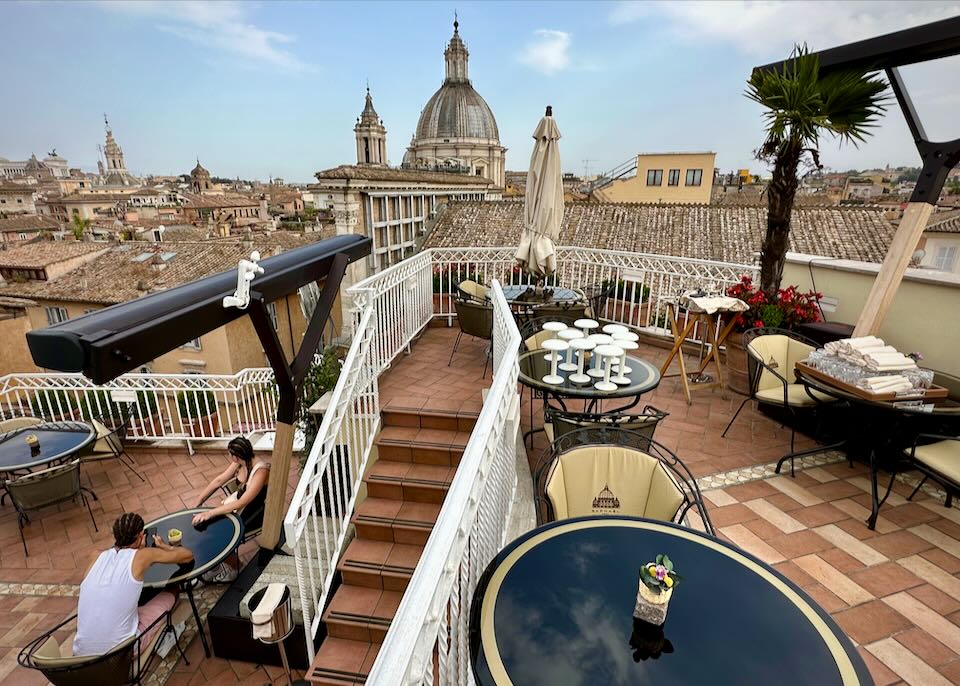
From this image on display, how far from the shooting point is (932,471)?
8.15 ft

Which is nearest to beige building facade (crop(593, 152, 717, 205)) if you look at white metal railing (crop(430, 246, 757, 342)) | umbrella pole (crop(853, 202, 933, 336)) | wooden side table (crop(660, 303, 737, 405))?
white metal railing (crop(430, 246, 757, 342))

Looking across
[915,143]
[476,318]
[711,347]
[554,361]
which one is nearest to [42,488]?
[476,318]

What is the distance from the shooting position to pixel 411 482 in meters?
3.42

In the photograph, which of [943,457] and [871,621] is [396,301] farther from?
[943,457]

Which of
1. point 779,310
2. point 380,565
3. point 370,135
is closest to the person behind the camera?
point 380,565

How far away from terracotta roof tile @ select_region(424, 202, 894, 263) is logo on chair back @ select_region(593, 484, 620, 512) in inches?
577

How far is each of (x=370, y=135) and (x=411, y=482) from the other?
50.7m

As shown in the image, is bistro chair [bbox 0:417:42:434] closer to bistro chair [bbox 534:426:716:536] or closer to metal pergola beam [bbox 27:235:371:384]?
metal pergola beam [bbox 27:235:371:384]

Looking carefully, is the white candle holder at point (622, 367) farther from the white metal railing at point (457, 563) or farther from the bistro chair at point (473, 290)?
the bistro chair at point (473, 290)

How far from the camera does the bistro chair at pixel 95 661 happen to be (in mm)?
2541

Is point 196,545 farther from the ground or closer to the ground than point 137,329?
closer to the ground

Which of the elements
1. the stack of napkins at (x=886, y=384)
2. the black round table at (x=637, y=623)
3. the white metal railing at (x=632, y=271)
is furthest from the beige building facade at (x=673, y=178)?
the black round table at (x=637, y=623)

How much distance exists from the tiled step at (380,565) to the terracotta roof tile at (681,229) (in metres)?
13.7

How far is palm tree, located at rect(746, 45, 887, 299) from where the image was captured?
3.83 meters
